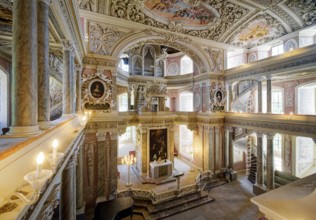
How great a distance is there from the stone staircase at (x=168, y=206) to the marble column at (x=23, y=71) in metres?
7.63

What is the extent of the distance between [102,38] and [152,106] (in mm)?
6768

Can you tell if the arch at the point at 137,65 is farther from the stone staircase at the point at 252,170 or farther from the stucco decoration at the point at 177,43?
the stone staircase at the point at 252,170

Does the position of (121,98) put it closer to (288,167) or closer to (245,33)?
(245,33)

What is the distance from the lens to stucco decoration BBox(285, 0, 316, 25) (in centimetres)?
782

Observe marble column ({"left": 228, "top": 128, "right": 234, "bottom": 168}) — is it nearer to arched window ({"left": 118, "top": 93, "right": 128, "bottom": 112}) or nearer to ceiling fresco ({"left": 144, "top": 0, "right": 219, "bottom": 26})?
ceiling fresco ({"left": 144, "top": 0, "right": 219, "bottom": 26})

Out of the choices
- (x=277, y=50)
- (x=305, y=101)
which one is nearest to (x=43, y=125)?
(x=277, y=50)

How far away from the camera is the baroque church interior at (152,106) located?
7.14 feet

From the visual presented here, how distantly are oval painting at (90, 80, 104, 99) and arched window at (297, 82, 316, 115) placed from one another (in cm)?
1330

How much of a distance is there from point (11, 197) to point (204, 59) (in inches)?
446

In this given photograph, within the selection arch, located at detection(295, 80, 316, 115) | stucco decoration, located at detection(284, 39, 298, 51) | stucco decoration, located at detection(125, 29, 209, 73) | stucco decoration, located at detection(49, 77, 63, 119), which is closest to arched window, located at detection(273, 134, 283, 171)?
arch, located at detection(295, 80, 316, 115)

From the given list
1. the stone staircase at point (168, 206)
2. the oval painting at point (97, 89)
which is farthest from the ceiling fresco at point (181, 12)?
the stone staircase at point (168, 206)

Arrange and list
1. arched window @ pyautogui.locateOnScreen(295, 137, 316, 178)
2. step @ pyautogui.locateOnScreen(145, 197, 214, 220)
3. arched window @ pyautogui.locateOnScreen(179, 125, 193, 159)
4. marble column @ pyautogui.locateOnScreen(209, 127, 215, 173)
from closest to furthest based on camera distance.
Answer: step @ pyautogui.locateOnScreen(145, 197, 214, 220)
marble column @ pyautogui.locateOnScreen(209, 127, 215, 173)
arched window @ pyautogui.locateOnScreen(295, 137, 316, 178)
arched window @ pyautogui.locateOnScreen(179, 125, 193, 159)

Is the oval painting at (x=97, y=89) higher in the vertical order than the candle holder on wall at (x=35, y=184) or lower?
higher

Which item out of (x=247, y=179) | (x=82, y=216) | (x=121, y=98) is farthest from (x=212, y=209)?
(x=121, y=98)
